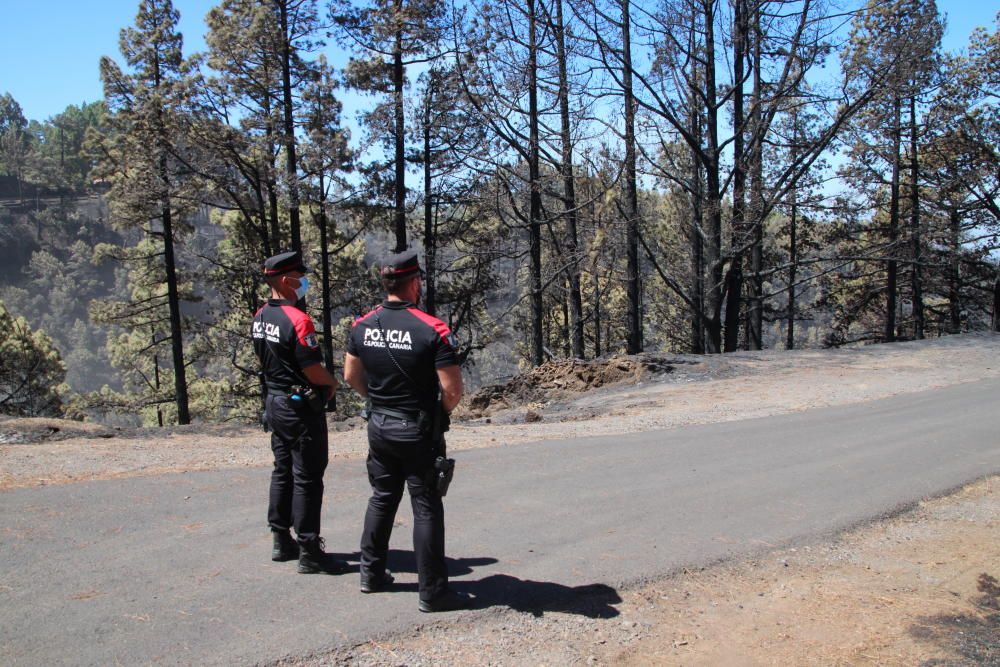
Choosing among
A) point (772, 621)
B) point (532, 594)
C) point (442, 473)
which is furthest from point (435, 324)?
point (772, 621)

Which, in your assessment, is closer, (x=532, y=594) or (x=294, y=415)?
(x=532, y=594)

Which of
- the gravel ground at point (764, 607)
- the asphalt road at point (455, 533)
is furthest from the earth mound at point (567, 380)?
the asphalt road at point (455, 533)

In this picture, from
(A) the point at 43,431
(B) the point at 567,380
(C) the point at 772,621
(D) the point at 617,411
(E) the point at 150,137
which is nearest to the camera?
(C) the point at 772,621

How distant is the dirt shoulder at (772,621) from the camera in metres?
3.77

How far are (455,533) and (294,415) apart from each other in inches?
65.3

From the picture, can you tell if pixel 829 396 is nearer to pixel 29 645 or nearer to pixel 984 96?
pixel 29 645

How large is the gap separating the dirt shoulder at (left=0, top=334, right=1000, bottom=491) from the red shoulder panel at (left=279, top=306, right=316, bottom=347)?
379cm

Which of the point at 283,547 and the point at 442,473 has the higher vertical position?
the point at 442,473

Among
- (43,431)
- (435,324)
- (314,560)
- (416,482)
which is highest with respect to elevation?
(435,324)

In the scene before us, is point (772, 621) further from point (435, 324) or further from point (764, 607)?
point (435, 324)

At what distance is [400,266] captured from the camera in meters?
4.14

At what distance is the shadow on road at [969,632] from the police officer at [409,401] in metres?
2.73

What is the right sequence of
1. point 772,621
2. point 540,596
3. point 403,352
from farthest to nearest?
point 540,596 < point 772,621 < point 403,352

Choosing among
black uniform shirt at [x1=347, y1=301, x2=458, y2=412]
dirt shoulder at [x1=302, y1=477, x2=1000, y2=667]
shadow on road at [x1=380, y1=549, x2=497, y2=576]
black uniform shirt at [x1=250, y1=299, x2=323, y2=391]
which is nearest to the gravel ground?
dirt shoulder at [x1=302, y1=477, x2=1000, y2=667]
